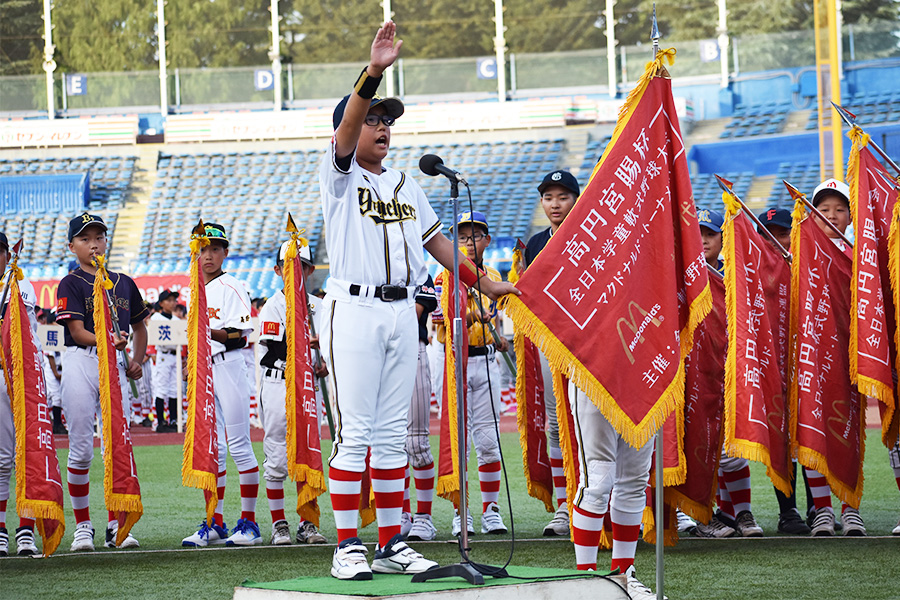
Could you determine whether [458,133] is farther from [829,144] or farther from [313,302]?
[313,302]

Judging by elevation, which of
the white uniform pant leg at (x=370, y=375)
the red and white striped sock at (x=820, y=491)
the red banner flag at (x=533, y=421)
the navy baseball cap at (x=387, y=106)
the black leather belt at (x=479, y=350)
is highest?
the navy baseball cap at (x=387, y=106)

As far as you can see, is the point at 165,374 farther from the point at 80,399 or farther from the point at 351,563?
the point at 351,563

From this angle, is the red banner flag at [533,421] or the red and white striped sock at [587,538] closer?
the red and white striped sock at [587,538]

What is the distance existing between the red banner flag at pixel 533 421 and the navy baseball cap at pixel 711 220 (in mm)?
1422

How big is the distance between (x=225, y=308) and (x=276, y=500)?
1.32 meters

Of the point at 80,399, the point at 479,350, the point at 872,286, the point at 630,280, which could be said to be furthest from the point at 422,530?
the point at 872,286

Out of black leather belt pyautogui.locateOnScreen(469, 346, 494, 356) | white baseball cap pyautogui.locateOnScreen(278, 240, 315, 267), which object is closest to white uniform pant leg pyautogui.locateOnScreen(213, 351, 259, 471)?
white baseball cap pyautogui.locateOnScreen(278, 240, 315, 267)

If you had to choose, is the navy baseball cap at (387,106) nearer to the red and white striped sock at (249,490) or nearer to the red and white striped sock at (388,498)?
the red and white striped sock at (388,498)

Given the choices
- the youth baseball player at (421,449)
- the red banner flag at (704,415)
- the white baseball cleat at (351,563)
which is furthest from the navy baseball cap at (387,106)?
the red banner flag at (704,415)

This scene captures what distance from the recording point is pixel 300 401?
6.82 metres

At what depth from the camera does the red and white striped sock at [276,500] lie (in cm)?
700

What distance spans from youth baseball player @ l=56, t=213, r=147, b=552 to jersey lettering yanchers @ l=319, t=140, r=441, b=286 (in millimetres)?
2693

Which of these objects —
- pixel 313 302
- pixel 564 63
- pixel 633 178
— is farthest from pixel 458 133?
pixel 633 178

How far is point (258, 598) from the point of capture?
13.0 feet
